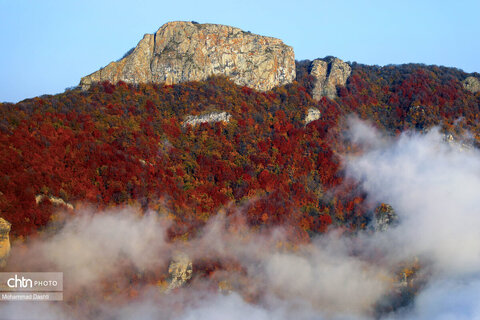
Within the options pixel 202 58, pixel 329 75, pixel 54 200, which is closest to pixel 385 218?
pixel 329 75

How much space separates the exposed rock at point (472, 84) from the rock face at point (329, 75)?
93.3 feet

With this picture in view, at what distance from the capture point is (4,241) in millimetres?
50656

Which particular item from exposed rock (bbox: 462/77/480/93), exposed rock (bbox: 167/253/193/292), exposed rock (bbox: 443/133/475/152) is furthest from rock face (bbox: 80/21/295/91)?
exposed rock (bbox: 462/77/480/93)

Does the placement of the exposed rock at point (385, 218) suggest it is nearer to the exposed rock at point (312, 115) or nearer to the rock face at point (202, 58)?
the exposed rock at point (312, 115)

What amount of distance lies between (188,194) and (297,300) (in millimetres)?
26871

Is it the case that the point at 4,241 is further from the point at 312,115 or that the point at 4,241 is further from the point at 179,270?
the point at 312,115

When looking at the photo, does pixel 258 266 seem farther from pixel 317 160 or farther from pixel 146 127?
pixel 146 127

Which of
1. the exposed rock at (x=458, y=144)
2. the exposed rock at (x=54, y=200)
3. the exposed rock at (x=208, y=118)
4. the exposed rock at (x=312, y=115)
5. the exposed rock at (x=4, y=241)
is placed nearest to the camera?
the exposed rock at (x=4, y=241)

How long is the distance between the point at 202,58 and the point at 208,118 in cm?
1713

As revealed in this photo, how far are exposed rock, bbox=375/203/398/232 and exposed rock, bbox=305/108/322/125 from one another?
26788mm

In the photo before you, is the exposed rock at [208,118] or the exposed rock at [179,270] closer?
the exposed rock at [179,270]

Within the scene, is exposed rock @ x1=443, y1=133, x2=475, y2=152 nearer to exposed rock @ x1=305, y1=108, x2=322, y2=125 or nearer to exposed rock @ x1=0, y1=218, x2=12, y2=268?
exposed rock @ x1=305, y1=108, x2=322, y2=125

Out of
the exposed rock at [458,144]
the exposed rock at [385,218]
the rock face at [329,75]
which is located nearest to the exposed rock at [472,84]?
the exposed rock at [458,144]

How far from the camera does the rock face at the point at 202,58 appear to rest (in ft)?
293
